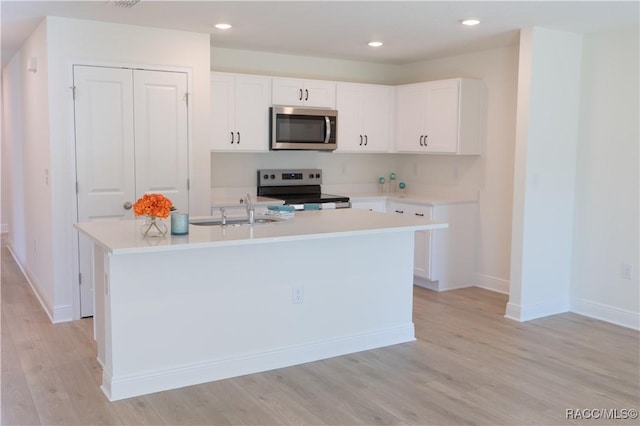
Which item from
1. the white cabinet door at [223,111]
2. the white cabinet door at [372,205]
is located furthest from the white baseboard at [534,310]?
the white cabinet door at [223,111]

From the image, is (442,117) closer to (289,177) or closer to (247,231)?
(289,177)

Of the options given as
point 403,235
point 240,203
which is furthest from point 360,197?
point 403,235

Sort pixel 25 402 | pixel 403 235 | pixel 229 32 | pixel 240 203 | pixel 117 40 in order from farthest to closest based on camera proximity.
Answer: pixel 240 203 < pixel 229 32 < pixel 117 40 < pixel 403 235 < pixel 25 402

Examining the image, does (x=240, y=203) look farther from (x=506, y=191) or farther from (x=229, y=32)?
(x=506, y=191)

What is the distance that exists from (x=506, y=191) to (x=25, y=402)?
4.33m

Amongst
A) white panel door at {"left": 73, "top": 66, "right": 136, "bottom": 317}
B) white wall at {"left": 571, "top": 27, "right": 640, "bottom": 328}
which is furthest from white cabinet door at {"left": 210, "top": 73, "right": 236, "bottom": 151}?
white wall at {"left": 571, "top": 27, "right": 640, "bottom": 328}

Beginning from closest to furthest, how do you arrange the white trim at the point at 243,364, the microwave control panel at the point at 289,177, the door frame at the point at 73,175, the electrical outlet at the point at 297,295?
the white trim at the point at 243,364, the electrical outlet at the point at 297,295, the door frame at the point at 73,175, the microwave control panel at the point at 289,177

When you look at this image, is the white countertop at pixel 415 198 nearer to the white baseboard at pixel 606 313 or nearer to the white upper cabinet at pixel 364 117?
the white upper cabinet at pixel 364 117

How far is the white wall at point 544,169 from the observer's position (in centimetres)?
477

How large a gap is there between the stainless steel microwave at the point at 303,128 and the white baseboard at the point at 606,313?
274 centimetres

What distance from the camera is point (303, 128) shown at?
5.91m

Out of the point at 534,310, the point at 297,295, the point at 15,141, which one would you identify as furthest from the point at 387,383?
the point at 15,141

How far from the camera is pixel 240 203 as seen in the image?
218 inches

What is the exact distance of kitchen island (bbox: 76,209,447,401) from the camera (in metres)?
3.27
